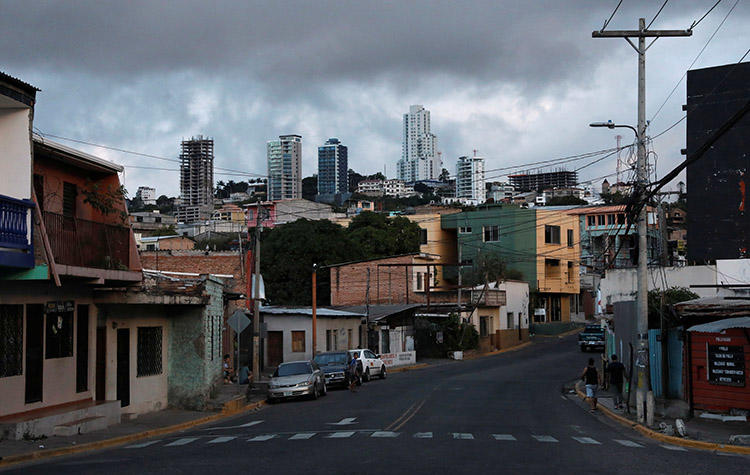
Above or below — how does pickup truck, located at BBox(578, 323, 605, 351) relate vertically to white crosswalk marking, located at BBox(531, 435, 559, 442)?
below

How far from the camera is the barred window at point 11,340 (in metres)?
18.9

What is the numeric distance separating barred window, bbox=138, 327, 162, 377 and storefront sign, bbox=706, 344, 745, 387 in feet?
54.7

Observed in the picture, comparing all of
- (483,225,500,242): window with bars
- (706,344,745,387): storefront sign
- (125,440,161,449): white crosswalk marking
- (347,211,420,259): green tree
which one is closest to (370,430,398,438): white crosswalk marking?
(125,440,161,449): white crosswalk marking

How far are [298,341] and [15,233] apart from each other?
33253 millimetres

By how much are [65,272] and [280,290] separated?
5493cm

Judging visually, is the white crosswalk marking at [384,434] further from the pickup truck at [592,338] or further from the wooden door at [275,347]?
the pickup truck at [592,338]

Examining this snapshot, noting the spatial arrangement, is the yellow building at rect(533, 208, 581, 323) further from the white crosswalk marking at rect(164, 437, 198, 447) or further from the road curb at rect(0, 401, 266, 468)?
the white crosswalk marking at rect(164, 437, 198, 447)

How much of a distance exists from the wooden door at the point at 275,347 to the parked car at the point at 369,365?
7.52m

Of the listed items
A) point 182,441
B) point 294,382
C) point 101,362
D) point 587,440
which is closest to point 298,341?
point 294,382

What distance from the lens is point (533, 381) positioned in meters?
40.8

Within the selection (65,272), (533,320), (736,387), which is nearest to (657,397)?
(736,387)

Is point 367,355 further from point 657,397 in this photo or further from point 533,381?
point 657,397

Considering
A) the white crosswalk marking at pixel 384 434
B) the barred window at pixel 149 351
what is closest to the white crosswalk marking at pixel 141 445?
the white crosswalk marking at pixel 384 434

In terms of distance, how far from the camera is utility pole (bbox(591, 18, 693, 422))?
2353 cm
